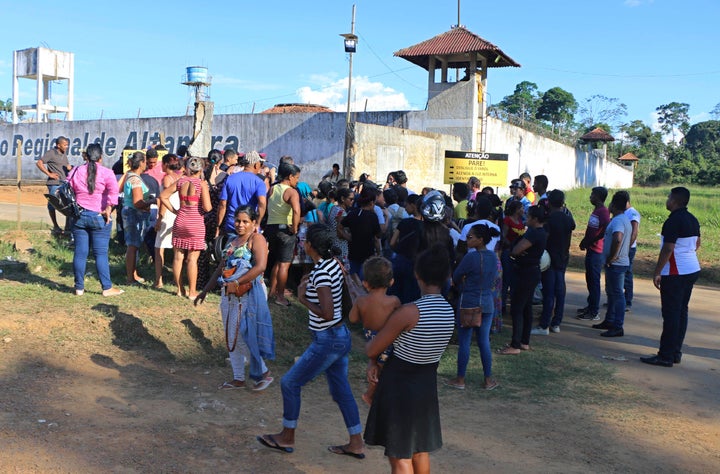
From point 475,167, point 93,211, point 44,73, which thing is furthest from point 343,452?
point 44,73

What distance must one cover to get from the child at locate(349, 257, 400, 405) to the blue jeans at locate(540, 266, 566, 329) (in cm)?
474

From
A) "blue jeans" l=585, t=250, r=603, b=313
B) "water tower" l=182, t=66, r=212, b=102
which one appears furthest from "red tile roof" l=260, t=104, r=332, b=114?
"blue jeans" l=585, t=250, r=603, b=313

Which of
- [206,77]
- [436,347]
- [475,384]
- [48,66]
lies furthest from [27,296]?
[48,66]

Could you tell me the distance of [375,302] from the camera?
373 centimetres

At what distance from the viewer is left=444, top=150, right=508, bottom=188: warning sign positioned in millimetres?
16062

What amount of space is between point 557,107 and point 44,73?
44418 millimetres

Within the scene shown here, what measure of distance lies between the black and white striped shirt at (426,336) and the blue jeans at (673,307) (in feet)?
14.6

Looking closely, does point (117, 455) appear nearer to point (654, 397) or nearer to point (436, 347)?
point (436, 347)

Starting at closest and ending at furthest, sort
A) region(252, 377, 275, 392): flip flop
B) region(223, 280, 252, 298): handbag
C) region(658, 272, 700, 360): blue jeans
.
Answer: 1. region(223, 280, 252, 298): handbag
2. region(252, 377, 275, 392): flip flop
3. region(658, 272, 700, 360): blue jeans

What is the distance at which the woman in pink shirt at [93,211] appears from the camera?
7164 mm

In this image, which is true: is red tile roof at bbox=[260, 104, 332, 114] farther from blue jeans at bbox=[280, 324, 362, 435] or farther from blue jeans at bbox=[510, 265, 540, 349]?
blue jeans at bbox=[280, 324, 362, 435]

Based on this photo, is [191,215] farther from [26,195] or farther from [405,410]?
[26,195]

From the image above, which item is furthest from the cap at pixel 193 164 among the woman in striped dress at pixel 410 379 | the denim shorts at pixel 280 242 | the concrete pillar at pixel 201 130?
the concrete pillar at pixel 201 130

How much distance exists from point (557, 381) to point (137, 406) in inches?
154
